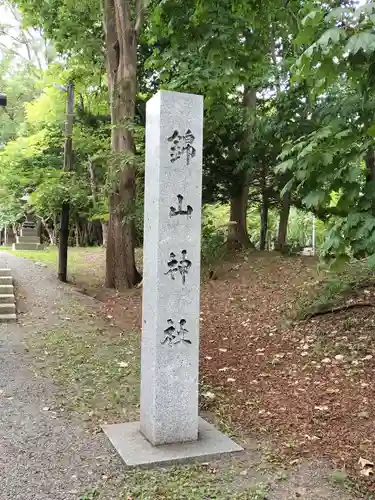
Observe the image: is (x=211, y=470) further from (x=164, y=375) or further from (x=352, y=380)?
(x=352, y=380)

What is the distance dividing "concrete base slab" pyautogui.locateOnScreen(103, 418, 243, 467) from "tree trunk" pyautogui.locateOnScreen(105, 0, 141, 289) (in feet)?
22.5

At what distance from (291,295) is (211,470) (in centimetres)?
572

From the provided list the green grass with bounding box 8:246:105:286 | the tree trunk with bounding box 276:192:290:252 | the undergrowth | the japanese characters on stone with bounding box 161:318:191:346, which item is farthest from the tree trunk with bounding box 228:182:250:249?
the japanese characters on stone with bounding box 161:318:191:346

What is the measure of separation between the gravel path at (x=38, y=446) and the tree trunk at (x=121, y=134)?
460 centimetres

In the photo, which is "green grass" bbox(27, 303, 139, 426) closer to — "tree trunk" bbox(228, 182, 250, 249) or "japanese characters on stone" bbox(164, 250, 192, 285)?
"japanese characters on stone" bbox(164, 250, 192, 285)

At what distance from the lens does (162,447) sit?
13.3ft

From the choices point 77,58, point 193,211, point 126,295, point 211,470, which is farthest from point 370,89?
point 77,58

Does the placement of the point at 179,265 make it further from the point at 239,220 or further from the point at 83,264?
the point at 83,264

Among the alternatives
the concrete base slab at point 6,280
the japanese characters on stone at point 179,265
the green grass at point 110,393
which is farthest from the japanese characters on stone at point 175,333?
the concrete base slab at point 6,280

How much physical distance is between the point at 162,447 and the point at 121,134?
8233 millimetres

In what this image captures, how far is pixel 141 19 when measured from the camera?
11039 millimetres

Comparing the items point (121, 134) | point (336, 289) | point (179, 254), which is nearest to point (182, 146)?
point (179, 254)

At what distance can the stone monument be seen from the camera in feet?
13.3

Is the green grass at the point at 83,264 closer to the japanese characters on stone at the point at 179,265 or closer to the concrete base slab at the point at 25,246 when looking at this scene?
the concrete base slab at the point at 25,246
